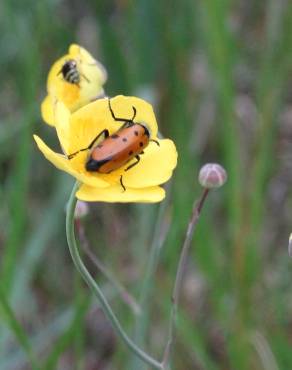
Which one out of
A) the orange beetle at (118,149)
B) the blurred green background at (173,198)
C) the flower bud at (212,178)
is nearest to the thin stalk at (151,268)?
the blurred green background at (173,198)

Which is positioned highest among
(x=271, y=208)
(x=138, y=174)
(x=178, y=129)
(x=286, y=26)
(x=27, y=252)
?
(x=138, y=174)

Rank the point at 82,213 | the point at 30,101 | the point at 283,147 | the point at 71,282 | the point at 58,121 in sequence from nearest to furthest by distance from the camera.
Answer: the point at 58,121 < the point at 82,213 < the point at 30,101 < the point at 71,282 < the point at 283,147

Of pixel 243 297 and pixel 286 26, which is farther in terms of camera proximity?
pixel 286 26

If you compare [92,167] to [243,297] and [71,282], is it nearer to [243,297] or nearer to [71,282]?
[243,297]

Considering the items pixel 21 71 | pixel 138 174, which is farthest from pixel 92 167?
pixel 21 71

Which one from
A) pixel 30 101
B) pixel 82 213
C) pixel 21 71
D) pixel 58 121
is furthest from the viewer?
pixel 21 71

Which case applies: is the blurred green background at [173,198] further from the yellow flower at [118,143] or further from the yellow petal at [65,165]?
the yellow petal at [65,165]

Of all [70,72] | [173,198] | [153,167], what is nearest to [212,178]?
Answer: [153,167]
